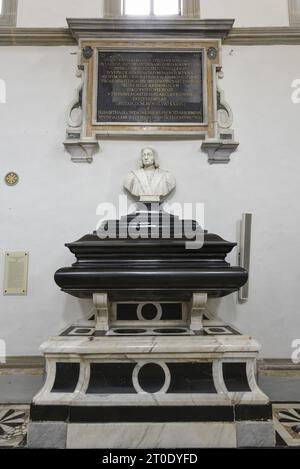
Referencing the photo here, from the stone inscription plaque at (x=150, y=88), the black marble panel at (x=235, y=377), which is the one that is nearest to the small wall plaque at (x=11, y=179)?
the stone inscription plaque at (x=150, y=88)

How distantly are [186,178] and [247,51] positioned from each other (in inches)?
54.2

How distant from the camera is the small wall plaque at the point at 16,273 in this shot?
2807 mm

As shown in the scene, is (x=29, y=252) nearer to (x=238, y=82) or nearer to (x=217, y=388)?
(x=217, y=388)

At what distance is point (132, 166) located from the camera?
117 inches

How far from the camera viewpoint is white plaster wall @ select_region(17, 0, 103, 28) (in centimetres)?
316

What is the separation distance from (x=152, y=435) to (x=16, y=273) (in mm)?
1779

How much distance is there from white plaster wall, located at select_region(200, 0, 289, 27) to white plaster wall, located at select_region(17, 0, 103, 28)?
1071mm

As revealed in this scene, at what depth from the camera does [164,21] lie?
120 inches

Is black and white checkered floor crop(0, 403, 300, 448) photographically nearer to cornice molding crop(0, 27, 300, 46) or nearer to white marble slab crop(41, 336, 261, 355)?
white marble slab crop(41, 336, 261, 355)

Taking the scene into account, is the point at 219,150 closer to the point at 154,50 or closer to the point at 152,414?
the point at 154,50

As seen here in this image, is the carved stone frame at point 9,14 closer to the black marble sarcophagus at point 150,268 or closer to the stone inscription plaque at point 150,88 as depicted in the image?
the stone inscription plaque at point 150,88

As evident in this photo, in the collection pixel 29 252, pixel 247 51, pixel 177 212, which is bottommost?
pixel 29 252

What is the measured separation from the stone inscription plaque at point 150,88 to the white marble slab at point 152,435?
2.38m

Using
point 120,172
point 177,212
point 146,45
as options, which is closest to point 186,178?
point 177,212
